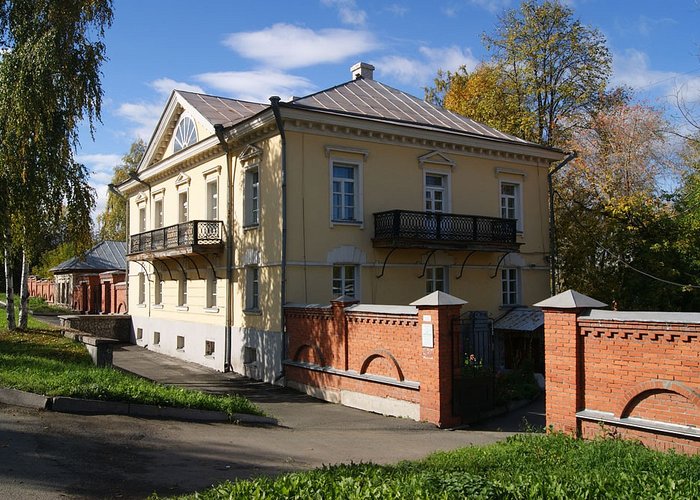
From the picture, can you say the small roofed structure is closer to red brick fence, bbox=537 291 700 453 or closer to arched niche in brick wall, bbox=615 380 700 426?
red brick fence, bbox=537 291 700 453

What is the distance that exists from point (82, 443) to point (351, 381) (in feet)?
23.5

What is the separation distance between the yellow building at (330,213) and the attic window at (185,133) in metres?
0.11

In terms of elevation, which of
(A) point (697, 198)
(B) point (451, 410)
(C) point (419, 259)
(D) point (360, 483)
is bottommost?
(B) point (451, 410)

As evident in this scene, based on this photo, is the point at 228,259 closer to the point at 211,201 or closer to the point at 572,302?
the point at 211,201

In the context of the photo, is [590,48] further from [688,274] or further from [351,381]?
[351,381]

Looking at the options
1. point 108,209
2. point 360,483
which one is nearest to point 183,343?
point 360,483

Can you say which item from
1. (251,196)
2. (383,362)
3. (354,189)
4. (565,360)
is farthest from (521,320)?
(565,360)

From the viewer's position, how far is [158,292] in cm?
2666

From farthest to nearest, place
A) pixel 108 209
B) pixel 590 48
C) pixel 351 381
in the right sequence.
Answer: pixel 108 209
pixel 590 48
pixel 351 381

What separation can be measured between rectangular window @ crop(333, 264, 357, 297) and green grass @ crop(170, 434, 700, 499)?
36.2ft

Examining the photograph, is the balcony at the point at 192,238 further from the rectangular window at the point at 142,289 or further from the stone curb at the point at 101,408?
the stone curb at the point at 101,408

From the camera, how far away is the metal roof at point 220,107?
21.6 m

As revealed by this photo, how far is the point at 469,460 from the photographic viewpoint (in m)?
7.38

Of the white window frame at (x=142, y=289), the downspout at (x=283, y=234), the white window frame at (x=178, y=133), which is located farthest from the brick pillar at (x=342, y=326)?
the white window frame at (x=142, y=289)
